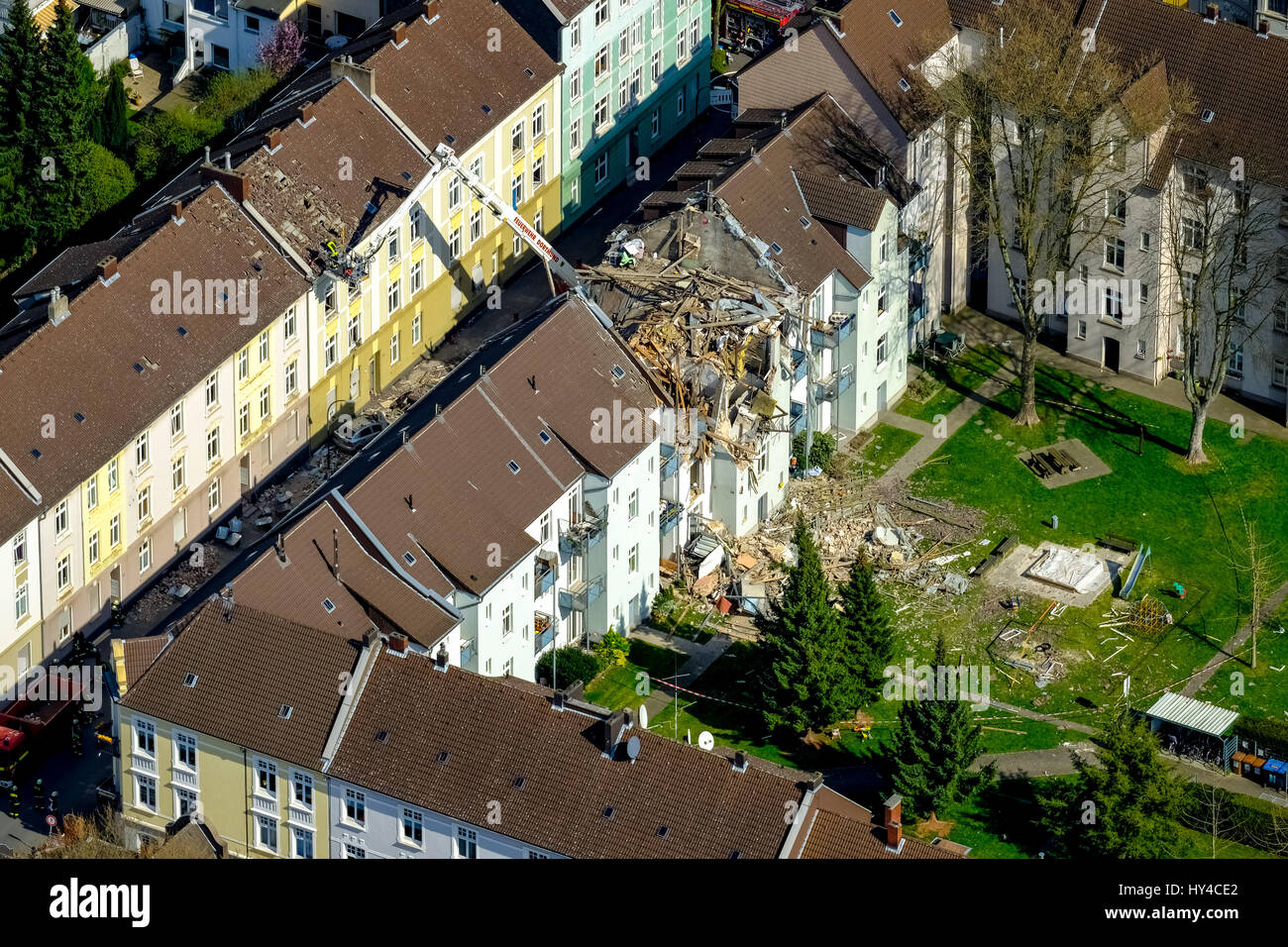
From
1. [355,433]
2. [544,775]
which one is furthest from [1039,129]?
[544,775]

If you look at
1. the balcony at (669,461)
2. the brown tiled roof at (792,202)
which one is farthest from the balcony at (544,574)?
the brown tiled roof at (792,202)

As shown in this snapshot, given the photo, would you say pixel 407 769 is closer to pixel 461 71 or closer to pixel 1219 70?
pixel 461 71

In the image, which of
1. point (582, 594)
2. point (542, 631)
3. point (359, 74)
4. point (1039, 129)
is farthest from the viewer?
point (359, 74)

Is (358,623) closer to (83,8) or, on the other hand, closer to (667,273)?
(667,273)

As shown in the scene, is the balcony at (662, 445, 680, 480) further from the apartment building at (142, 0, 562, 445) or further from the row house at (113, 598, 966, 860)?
the row house at (113, 598, 966, 860)

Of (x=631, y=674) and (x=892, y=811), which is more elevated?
(x=892, y=811)

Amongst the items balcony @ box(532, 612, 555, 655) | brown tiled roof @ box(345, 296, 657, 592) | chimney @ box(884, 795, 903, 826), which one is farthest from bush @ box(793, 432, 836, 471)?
chimney @ box(884, 795, 903, 826)

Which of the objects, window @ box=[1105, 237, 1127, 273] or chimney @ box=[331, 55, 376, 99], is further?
window @ box=[1105, 237, 1127, 273]
